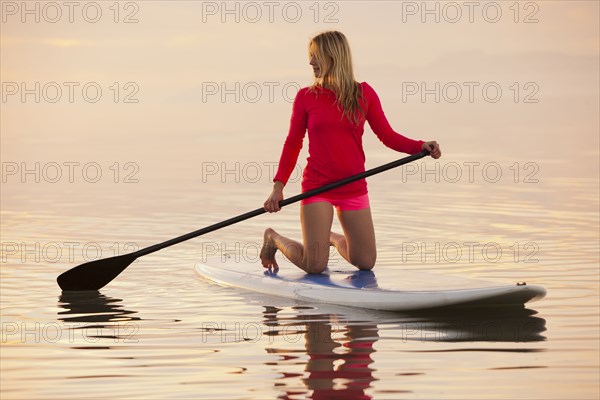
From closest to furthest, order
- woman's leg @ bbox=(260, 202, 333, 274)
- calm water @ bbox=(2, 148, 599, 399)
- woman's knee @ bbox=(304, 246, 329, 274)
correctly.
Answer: calm water @ bbox=(2, 148, 599, 399) → woman's leg @ bbox=(260, 202, 333, 274) → woman's knee @ bbox=(304, 246, 329, 274)

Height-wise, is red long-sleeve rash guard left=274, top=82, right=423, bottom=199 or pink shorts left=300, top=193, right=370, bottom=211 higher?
red long-sleeve rash guard left=274, top=82, right=423, bottom=199

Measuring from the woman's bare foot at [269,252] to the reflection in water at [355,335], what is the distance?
0.96 meters

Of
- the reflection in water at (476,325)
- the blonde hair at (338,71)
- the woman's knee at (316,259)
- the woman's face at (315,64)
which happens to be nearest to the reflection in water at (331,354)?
the reflection in water at (476,325)

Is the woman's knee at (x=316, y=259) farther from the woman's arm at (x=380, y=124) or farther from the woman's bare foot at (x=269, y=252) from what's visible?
the woman's arm at (x=380, y=124)

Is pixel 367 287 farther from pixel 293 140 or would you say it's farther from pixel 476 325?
pixel 293 140

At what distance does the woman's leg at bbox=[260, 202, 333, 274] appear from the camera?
9589mm

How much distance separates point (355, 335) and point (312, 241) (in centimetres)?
145

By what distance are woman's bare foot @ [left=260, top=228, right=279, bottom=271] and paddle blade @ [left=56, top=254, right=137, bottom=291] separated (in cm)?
90

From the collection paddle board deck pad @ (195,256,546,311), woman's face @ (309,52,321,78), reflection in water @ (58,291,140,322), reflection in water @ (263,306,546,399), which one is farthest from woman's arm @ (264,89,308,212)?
reflection in water @ (58,291,140,322)

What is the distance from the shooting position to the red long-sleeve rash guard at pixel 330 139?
31.0 ft

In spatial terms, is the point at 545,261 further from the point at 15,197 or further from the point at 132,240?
the point at 15,197

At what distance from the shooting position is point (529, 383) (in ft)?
22.8

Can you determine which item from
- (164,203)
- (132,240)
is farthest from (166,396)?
(164,203)

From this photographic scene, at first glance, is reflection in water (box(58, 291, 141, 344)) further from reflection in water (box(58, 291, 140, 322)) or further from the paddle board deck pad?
the paddle board deck pad
